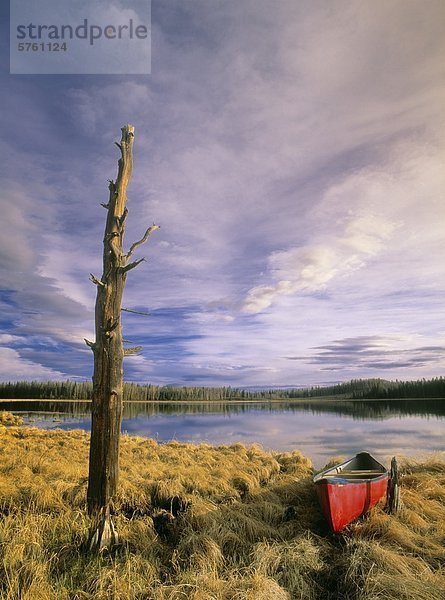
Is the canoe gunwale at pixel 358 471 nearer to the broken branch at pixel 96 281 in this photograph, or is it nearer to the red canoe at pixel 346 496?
the red canoe at pixel 346 496

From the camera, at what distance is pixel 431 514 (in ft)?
28.8

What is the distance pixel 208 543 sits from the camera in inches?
249

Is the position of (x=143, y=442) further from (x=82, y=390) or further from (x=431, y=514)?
(x=82, y=390)

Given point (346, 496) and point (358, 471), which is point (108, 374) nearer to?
point (346, 496)

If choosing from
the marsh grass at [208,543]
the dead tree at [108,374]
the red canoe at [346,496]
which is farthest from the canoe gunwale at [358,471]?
the dead tree at [108,374]

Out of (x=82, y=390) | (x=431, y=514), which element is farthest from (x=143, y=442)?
(x=82, y=390)

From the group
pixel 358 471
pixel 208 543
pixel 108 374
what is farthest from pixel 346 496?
pixel 108 374

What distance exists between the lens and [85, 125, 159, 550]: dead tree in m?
6.96

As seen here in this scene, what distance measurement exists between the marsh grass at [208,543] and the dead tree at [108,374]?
13.0 inches

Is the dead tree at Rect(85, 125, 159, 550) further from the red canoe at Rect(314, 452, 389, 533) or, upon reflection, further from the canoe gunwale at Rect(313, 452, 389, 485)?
the canoe gunwale at Rect(313, 452, 389, 485)

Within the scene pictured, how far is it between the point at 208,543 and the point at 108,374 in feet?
10.8

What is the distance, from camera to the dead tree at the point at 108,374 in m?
6.96

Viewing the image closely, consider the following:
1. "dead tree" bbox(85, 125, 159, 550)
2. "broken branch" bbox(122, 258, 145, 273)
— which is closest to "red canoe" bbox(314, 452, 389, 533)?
"dead tree" bbox(85, 125, 159, 550)

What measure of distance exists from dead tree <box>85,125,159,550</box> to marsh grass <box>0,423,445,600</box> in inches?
13.0
